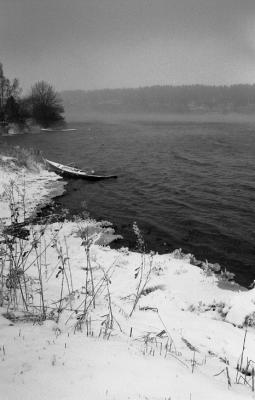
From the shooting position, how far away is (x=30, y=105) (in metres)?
64.0

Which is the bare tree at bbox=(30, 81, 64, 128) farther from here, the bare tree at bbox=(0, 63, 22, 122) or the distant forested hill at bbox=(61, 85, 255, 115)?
the distant forested hill at bbox=(61, 85, 255, 115)

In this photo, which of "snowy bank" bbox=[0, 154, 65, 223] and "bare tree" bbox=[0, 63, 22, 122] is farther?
"bare tree" bbox=[0, 63, 22, 122]

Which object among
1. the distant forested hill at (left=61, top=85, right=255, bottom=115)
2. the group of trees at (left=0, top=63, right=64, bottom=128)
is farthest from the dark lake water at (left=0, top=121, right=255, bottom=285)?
the distant forested hill at (left=61, top=85, right=255, bottom=115)

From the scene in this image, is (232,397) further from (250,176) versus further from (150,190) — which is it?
(250,176)

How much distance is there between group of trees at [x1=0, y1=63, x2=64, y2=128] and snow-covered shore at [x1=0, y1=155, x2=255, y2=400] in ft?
182

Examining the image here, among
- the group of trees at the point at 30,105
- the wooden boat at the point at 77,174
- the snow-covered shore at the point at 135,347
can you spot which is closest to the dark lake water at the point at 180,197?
the wooden boat at the point at 77,174

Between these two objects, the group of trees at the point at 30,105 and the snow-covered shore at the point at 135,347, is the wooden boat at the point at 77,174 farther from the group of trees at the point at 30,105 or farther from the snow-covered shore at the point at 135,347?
the group of trees at the point at 30,105

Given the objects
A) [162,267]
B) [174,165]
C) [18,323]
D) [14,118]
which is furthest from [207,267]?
[14,118]

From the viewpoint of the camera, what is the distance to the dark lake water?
11211 mm

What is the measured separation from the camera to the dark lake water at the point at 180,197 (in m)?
11.2

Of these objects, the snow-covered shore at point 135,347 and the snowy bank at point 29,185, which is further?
the snowy bank at point 29,185

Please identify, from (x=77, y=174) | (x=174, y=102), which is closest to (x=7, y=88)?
(x=77, y=174)

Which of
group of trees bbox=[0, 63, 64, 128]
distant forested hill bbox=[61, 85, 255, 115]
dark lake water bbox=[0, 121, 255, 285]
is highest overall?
distant forested hill bbox=[61, 85, 255, 115]

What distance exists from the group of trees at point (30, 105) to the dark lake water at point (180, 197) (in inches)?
1144
